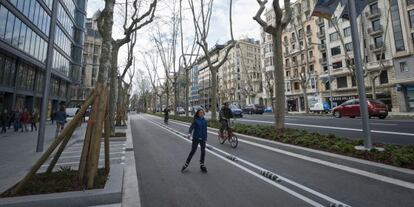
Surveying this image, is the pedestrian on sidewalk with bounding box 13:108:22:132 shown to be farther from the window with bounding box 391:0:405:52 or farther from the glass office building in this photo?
the window with bounding box 391:0:405:52

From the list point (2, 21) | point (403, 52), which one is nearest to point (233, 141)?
point (2, 21)

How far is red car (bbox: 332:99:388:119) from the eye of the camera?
19.3 meters

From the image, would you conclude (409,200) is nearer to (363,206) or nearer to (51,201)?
(363,206)

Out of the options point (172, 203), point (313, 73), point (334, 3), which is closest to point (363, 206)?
point (172, 203)

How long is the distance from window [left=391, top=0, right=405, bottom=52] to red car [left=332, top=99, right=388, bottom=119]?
2003 centimetres

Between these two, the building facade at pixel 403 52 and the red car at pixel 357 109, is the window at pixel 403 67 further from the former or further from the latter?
the red car at pixel 357 109

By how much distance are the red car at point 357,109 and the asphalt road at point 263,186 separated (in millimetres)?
15977

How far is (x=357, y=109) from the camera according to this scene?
820 inches

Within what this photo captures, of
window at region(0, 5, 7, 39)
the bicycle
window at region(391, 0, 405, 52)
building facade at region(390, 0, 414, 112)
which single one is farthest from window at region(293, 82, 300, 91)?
window at region(0, 5, 7, 39)

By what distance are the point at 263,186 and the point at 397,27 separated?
Result: 41.2 meters

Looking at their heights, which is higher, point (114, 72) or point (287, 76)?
point (287, 76)

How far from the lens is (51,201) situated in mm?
4043

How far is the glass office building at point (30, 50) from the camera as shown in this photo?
20.2 m

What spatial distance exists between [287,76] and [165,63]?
3414 centimetres
